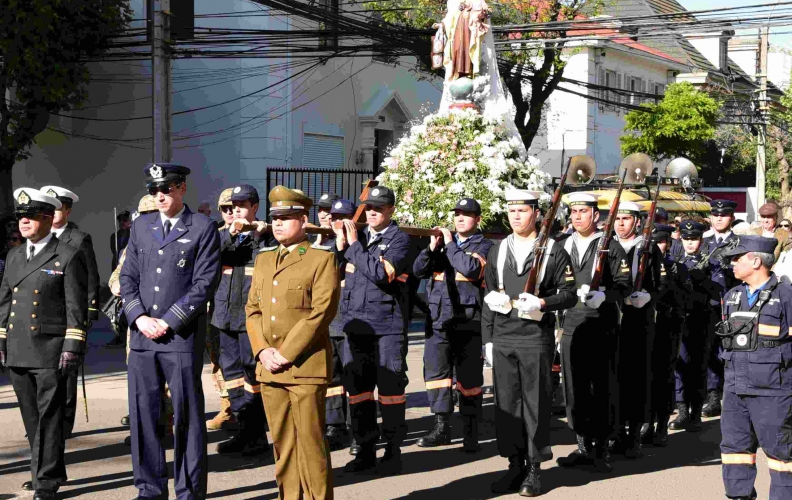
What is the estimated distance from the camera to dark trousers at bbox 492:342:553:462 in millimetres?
7500

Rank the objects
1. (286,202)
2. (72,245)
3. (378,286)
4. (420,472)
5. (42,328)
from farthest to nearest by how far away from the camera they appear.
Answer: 1. (378,286)
2. (420,472)
3. (72,245)
4. (42,328)
5. (286,202)

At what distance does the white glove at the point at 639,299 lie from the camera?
8773mm

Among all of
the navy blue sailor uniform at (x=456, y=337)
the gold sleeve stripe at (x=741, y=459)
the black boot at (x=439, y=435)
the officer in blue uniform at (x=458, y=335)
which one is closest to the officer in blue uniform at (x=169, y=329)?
the officer in blue uniform at (x=458, y=335)

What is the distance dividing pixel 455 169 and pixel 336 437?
394 cm

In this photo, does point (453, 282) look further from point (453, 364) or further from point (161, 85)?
point (161, 85)

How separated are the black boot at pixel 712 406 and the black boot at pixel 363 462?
4616mm

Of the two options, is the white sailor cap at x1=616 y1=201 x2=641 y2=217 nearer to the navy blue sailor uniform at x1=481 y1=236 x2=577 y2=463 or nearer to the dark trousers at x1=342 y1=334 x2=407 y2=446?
the navy blue sailor uniform at x1=481 y1=236 x2=577 y2=463

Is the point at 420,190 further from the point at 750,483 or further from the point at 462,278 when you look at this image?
the point at 750,483

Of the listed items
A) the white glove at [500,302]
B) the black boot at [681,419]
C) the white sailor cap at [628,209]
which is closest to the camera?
the white glove at [500,302]

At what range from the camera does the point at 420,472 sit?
8.12 meters

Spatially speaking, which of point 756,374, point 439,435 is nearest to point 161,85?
point 439,435

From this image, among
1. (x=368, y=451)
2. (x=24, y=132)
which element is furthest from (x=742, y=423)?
(x=24, y=132)

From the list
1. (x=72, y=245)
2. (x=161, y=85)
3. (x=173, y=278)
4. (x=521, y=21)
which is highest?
(x=521, y=21)

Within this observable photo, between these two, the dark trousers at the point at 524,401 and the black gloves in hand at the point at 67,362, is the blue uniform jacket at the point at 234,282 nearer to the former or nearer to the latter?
the black gloves in hand at the point at 67,362
